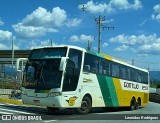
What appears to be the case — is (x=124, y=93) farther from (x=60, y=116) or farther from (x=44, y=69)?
(x=44, y=69)

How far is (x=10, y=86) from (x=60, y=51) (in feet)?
68.9

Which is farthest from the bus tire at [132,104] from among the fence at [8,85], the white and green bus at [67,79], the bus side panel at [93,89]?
the fence at [8,85]

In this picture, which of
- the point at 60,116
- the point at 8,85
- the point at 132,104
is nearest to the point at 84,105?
the point at 60,116

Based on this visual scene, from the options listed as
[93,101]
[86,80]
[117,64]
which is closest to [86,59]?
[86,80]

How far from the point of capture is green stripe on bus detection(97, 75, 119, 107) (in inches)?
878

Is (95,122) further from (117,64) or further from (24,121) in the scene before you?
(117,64)

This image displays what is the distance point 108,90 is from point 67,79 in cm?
518

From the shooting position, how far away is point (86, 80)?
20.2 m

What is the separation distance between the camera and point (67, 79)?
61.0ft

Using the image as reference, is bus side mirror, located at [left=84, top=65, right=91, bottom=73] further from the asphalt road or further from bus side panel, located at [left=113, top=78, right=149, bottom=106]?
bus side panel, located at [left=113, top=78, right=149, bottom=106]

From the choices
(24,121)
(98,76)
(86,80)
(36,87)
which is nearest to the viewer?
(24,121)

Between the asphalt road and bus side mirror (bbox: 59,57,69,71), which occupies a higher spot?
bus side mirror (bbox: 59,57,69,71)

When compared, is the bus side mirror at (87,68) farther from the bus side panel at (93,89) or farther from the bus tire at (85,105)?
the bus tire at (85,105)

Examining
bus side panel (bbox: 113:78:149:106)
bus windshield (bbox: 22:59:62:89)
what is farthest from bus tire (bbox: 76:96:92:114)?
bus side panel (bbox: 113:78:149:106)
